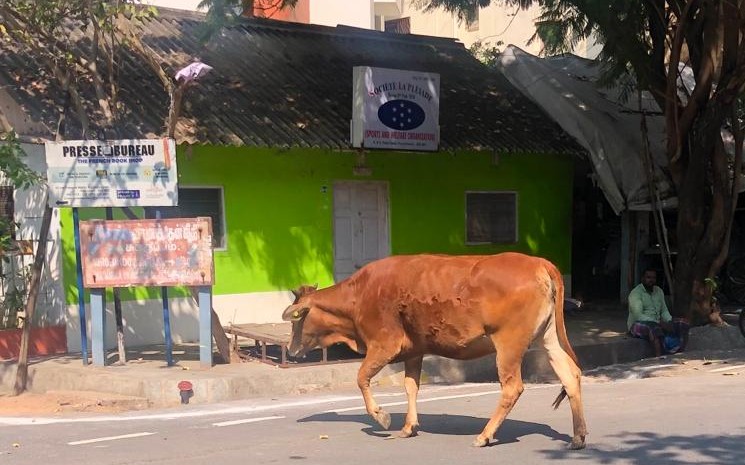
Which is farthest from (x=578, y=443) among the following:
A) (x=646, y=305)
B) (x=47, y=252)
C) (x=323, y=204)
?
(x=323, y=204)

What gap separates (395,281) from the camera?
25.7 feet

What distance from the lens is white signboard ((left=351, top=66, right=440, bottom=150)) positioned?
14945 millimetres

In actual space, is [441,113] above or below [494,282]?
above

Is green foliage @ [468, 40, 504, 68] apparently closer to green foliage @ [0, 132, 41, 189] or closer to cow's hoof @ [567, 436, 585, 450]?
green foliage @ [0, 132, 41, 189]

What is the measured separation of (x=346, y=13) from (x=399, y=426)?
23.5 meters

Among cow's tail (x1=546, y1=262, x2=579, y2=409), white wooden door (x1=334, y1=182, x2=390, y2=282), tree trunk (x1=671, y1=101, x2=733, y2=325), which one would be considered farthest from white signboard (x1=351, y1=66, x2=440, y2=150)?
cow's tail (x1=546, y1=262, x2=579, y2=409)

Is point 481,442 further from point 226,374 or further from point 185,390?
point 226,374

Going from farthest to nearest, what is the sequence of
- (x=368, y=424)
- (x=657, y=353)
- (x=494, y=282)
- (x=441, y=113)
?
(x=441, y=113)
(x=657, y=353)
(x=368, y=424)
(x=494, y=282)

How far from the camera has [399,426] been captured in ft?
27.9

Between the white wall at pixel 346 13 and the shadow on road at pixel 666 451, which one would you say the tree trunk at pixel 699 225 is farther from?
the white wall at pixel 346 13

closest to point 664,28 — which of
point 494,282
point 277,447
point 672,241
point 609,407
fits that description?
point 672,241

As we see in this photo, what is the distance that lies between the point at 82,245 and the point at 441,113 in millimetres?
7586

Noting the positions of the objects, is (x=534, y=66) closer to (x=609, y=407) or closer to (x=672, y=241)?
(x=672, y=241)

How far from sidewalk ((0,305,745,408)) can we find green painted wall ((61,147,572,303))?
1652mm
